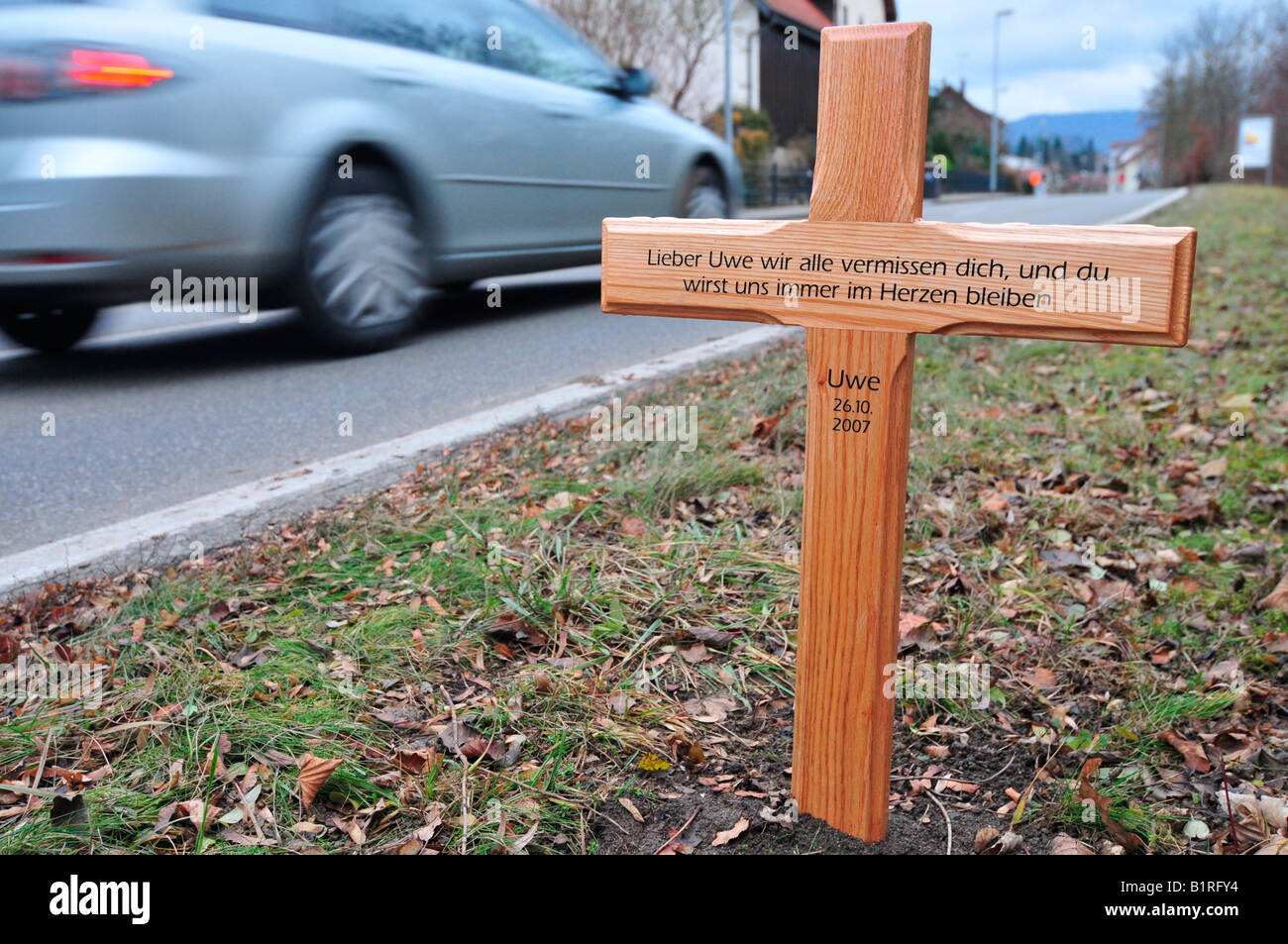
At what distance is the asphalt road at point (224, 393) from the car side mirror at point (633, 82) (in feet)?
4.64

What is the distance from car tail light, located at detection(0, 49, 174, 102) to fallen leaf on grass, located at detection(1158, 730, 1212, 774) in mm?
4270

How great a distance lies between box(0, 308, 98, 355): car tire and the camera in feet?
18.1

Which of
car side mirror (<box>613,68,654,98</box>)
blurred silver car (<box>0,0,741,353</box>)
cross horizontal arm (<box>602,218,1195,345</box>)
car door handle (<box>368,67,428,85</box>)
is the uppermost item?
car side mirror (<box>613,68,654,98</box>)

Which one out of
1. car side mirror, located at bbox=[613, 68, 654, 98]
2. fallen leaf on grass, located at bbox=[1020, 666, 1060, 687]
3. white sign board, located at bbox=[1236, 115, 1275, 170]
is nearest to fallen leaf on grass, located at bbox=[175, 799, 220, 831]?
fallen leaf on grass, located at bbox=[1020, 666, 1060, 687]

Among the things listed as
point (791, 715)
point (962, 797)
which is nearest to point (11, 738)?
point (791, 715)

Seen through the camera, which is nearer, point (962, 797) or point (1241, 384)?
point (962, 797)

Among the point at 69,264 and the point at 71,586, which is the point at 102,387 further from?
the point at 71,586

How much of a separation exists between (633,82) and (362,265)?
95.7 inches

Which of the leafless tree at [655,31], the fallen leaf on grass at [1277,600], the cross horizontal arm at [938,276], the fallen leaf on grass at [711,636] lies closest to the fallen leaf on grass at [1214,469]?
the fallen leaf on grass at [1277,600]

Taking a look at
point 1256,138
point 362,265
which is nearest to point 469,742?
point 362,265

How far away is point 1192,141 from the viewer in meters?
43.9

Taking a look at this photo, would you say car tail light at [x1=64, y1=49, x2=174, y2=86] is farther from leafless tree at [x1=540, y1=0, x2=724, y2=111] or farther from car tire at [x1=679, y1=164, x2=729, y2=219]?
leafless tree at [x1=540, y1=0, x2=724, y2=111]

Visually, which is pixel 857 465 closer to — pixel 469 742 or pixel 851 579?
pixel 851 579

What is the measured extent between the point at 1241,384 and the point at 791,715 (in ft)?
11.0
